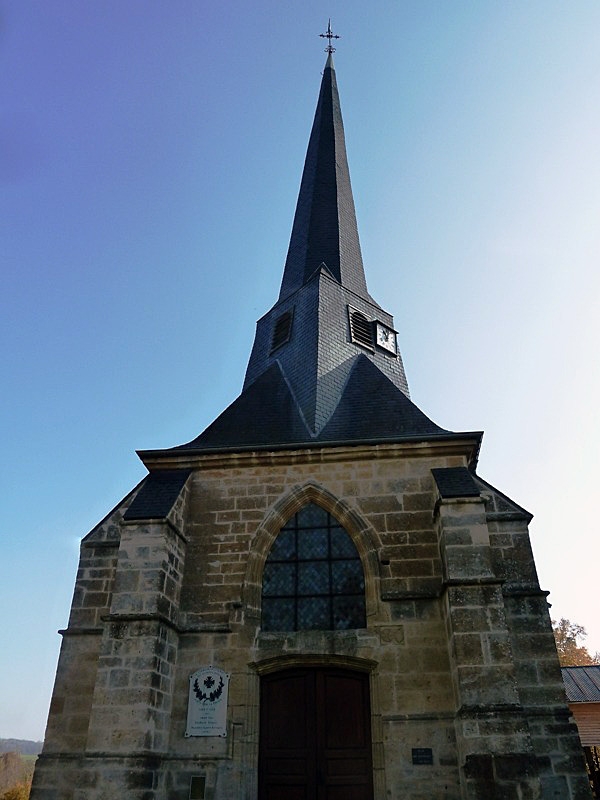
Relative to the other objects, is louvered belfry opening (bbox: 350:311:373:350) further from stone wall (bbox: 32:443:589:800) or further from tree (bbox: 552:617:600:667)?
tree (bbox: 552:617:600:667)

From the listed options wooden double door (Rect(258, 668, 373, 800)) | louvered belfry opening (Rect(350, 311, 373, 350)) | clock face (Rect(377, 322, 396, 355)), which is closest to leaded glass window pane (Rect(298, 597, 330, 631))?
wooden double door (Rect(258, 668, 373, 800))

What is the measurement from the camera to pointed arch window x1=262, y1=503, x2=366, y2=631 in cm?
863

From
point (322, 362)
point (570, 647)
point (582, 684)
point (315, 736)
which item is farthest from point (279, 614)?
point (570, 647)

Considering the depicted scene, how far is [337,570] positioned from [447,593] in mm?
1706

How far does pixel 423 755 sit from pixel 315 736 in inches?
54.0

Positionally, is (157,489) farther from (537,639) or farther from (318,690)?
→ (537,639)

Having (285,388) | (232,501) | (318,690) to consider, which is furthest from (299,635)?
(285,388)

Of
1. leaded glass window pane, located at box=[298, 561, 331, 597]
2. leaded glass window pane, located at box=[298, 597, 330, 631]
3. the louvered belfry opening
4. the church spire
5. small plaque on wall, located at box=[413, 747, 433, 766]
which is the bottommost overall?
small plaque on wall, located at box=[413, 747, 433, 766]

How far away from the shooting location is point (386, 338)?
13.9 meters

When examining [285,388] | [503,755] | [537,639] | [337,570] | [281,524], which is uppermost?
[285,388]

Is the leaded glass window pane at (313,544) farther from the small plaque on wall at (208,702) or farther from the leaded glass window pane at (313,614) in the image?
the small plaque on wall at (208,702)

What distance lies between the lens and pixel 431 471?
30.0 feet

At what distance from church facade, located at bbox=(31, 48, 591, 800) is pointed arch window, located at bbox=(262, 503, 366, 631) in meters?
0.03

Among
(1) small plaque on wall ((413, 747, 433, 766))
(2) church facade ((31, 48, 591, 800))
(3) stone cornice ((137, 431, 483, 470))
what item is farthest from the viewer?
(3) stone cornice ((137, 431, 483, 470))
